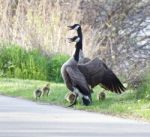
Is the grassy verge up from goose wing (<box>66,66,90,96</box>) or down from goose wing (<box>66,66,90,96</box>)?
down

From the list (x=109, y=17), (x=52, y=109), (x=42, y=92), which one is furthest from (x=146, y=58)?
(x=52, y=109)

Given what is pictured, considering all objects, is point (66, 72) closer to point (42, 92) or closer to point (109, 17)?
point (42, 92)

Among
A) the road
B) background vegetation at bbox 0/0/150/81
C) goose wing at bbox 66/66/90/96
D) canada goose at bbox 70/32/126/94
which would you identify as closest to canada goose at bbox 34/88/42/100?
canada goose at bbox 70/32/126/94

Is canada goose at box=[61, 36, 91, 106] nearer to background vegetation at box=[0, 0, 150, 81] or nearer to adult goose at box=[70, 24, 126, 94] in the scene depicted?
adult goose at box=[70, 24, 126, 94]

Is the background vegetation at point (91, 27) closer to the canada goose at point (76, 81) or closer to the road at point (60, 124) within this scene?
the canada goose at point (76, 81)

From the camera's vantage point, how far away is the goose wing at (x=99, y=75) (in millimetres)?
18281

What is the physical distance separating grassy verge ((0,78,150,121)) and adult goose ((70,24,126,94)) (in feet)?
0.76

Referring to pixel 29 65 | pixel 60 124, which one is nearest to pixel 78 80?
pixel 60 124

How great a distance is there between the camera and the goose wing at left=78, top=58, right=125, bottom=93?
60.0 ft

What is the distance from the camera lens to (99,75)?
60.6 feet

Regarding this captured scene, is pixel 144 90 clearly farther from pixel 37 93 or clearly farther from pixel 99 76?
pixel 37 93

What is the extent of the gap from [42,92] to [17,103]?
4.05 feet

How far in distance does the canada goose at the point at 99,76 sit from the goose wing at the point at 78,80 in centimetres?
33

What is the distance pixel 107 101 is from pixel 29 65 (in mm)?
8788
